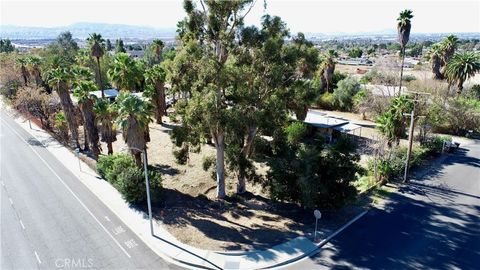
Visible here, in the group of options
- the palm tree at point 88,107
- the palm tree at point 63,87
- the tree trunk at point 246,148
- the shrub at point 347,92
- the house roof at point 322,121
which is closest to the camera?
the tree trunk at point 246,148

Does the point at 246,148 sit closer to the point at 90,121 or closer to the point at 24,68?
the point at 90,121

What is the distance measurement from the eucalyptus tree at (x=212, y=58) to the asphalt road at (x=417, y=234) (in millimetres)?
10319

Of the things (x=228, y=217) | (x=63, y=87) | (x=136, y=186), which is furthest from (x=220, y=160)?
(x=63, y=87)

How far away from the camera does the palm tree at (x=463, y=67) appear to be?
45312mm

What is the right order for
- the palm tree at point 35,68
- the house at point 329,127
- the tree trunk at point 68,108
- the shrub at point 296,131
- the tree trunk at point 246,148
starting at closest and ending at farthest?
the tree trunk at point 246,148 < the tree trunk at point 68,108 < the shrub at point 296,131 < the house at point 329,127 < the palm tree at point 35,68

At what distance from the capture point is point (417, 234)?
21.8m

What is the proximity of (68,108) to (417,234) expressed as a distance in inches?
1354

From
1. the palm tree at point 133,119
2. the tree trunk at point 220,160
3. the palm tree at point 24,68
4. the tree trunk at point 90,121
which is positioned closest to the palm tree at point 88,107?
the tree trunk at point 90,121

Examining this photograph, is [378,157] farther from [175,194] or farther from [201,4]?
[201,4]

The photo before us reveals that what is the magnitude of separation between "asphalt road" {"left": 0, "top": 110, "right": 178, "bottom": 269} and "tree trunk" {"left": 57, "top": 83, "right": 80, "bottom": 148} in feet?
18.9

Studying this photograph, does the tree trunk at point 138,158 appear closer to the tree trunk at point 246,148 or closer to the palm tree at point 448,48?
the tree trunk at point 246,148

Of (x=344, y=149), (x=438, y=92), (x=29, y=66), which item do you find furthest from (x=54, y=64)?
(x=438, y=92)

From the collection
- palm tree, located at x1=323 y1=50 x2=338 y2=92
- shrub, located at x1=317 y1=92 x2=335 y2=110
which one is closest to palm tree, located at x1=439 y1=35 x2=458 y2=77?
palm tree, located at x1=323 y1=50 x2=338 y2=92

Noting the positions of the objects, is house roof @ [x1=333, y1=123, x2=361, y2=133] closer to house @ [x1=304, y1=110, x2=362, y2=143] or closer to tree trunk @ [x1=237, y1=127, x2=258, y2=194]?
house @ [x1=304, y1=110, x2=362, y2=143]
